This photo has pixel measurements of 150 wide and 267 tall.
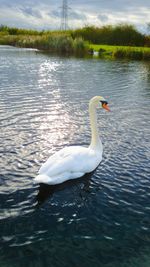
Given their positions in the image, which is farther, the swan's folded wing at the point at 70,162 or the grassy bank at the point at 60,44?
the grassy bank at the point at 60,44

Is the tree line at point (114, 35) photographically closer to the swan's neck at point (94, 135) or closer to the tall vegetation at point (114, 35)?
the tall vegetation at point (114, 35)

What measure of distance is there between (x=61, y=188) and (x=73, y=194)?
36 centimetres

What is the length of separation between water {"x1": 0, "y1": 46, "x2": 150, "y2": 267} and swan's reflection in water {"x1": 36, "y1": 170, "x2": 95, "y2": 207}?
0.07 feet

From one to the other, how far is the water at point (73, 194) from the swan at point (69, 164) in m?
0.27

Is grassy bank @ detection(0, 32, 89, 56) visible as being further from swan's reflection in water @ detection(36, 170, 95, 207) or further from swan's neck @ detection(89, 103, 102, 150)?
swan's reflection in water @ detection(36, 170, 95, 207)

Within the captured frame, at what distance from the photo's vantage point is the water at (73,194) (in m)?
5.80

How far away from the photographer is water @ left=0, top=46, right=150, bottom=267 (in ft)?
19.0

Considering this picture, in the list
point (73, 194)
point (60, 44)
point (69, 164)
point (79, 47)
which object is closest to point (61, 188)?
point (73, 194)

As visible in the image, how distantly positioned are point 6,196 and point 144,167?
380 centimetres

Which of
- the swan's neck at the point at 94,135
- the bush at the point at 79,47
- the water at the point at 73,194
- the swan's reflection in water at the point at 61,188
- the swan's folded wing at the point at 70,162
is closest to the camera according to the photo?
the water at the point at 73,194

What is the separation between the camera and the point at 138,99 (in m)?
18.8

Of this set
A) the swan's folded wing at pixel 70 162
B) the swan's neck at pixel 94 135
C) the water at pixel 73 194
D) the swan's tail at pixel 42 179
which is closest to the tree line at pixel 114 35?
the water at pixel 73 194

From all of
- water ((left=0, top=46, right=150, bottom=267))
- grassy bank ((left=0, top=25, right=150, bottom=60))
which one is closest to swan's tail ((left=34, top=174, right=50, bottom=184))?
water ((left=0, top=46, right=150, bottom=267))

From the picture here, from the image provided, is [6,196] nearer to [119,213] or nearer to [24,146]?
[119,213]
